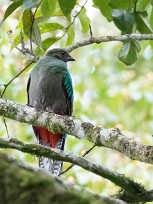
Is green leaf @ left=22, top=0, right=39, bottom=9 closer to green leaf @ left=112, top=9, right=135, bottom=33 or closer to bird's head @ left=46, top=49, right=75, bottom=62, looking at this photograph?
green leaf @ left=112, top=9, right=135, bottom=33

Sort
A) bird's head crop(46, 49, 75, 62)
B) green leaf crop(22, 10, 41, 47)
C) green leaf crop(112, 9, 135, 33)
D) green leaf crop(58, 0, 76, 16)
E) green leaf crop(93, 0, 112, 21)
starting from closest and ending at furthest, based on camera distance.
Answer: green leaf crop(58, 0, 76, 16)
green leaf crop(93, 0, 112, 21)
green leaf crop(112, 9, 135, 33)
green leaf crop(22, 10, 41, 47)
bird's head crop(46, 49, 75, 62)

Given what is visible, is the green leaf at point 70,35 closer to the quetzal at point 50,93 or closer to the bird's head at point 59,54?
the quetzal at point 50,93

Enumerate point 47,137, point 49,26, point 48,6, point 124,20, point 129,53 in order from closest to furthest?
point 48,6 < point 124,20 < point 129,53 < point 49,26 < point 47,137

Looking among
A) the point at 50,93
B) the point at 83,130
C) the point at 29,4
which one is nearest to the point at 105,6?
the point at 29,4

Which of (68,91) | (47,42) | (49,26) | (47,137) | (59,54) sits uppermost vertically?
(49,26)

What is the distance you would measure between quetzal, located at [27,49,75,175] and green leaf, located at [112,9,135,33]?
4.76 feet

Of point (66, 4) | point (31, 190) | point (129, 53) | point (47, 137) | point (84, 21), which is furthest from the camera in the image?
point (47, 137)

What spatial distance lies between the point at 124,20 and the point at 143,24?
7.2 inches

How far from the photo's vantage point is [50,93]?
488 centimetres

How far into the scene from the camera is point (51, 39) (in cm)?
414

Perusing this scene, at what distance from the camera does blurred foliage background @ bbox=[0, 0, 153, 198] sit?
20.9 feet

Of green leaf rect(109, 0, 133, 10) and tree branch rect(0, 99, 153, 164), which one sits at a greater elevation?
green leaf rect(109, 0, 133, 10)

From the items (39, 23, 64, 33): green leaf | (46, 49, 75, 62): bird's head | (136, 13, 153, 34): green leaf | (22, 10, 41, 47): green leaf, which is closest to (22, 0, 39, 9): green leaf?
(22, 10, 41, 47): green leaf

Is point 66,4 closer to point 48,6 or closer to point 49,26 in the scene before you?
point 48,6
